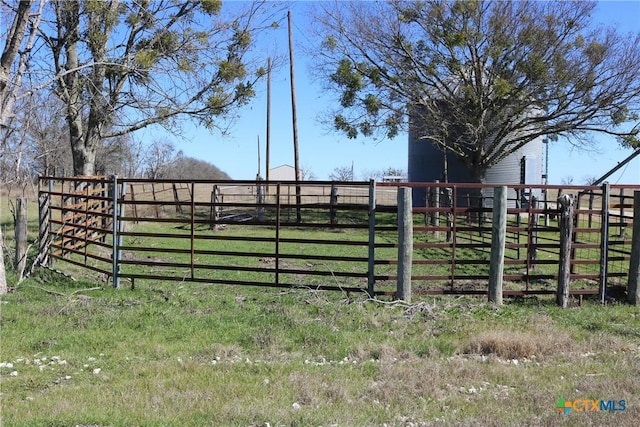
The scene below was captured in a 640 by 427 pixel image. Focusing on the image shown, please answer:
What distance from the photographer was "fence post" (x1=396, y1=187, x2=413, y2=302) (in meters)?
8.09

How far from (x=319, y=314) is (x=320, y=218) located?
779 inches

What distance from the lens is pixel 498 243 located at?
27.1 feet

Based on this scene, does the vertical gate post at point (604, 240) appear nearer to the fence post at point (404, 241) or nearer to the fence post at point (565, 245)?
the fence post at point (565, 245)

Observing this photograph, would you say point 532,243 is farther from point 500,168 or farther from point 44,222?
point 500,168

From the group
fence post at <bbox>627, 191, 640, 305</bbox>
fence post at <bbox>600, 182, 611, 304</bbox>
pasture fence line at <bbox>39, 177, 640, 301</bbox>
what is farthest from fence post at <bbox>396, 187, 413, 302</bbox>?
fence post at <bbox>627, 191, 640, 305</bbox>

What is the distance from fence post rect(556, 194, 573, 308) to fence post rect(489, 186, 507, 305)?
0.85 m

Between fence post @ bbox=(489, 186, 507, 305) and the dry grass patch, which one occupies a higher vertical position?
fence post @ bbox=(489, 186, 507, 305)

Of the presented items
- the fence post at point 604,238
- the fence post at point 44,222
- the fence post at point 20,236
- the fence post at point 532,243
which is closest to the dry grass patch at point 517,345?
the fence post at point 532,243

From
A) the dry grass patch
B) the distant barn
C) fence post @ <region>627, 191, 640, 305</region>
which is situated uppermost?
the distant barn

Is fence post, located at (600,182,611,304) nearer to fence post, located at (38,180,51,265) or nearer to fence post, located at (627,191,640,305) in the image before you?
fence post, located at (627,191,640,305)

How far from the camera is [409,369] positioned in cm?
532

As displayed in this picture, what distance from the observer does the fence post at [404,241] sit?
26.5 ft

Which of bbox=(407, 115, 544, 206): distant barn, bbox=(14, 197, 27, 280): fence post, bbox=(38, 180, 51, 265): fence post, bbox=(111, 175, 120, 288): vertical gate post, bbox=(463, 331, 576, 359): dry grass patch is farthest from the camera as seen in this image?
bbox=(407, 115, 544, 206): distant barn

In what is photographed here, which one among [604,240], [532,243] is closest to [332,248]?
[532,243]
